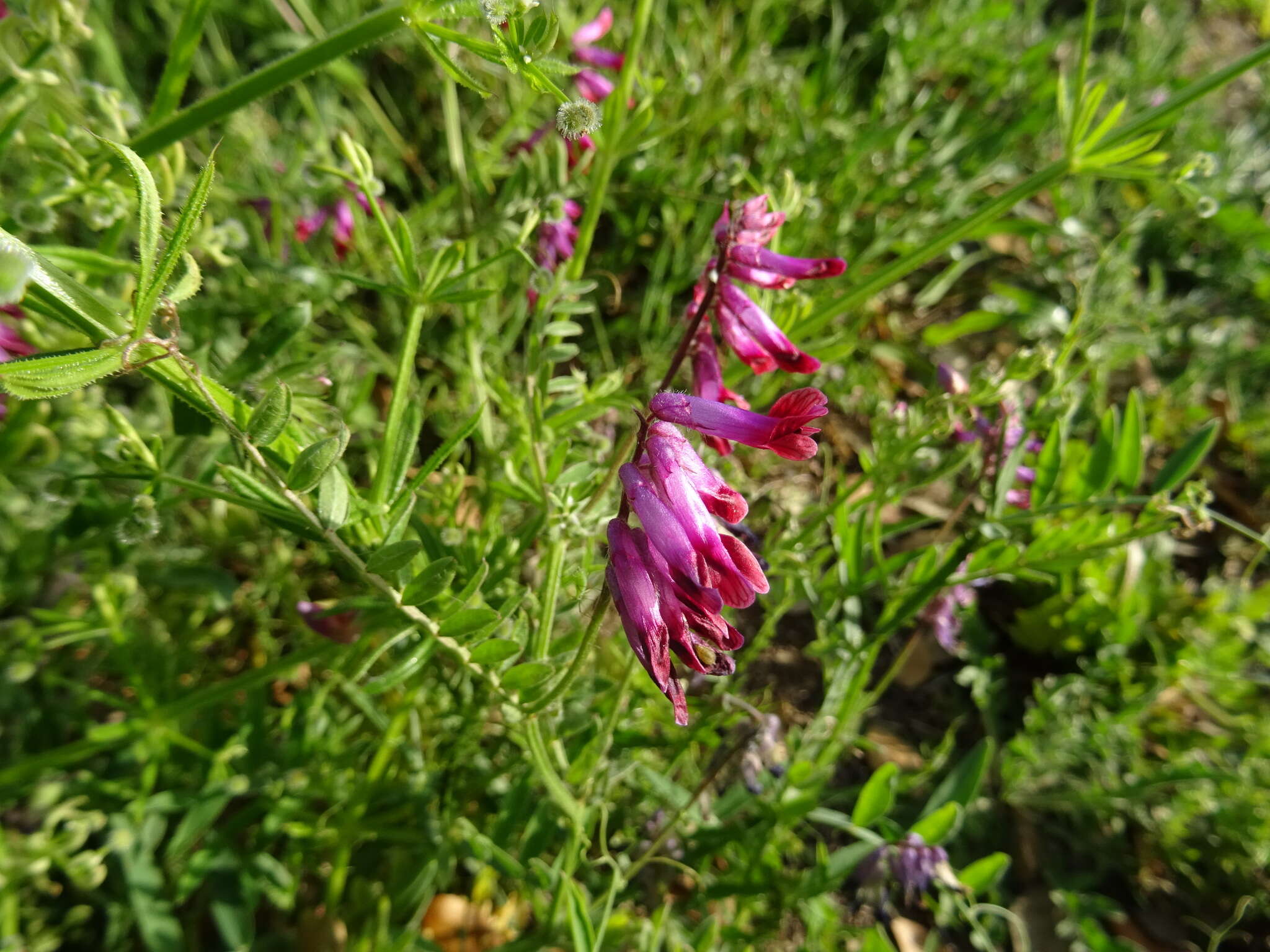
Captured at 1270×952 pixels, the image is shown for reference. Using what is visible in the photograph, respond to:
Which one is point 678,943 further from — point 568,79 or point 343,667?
point 568,79

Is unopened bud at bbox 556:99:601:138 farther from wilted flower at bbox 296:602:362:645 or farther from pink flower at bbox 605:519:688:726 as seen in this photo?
wilted flower at bbox 296:602:362:645

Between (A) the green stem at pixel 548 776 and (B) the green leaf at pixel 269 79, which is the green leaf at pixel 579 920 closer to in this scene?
(A) the green stem at pixel 548 776

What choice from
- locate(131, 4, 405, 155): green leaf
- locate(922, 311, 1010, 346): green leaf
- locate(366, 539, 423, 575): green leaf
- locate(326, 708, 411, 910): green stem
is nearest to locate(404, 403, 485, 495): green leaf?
locate(366, 539, 423, 575): green leaf

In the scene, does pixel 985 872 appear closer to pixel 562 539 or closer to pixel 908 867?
pixel 908 867

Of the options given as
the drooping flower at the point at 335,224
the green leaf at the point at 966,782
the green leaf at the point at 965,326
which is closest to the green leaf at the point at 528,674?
the green leaf at the point at 966,782

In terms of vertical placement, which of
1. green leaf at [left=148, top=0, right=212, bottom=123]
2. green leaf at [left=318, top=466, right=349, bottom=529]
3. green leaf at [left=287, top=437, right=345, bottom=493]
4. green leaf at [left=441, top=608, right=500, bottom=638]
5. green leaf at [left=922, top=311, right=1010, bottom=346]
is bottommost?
green leaf at [left=441, top=608, right=500, bottom=638]

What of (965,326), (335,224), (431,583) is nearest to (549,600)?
(431,583)
